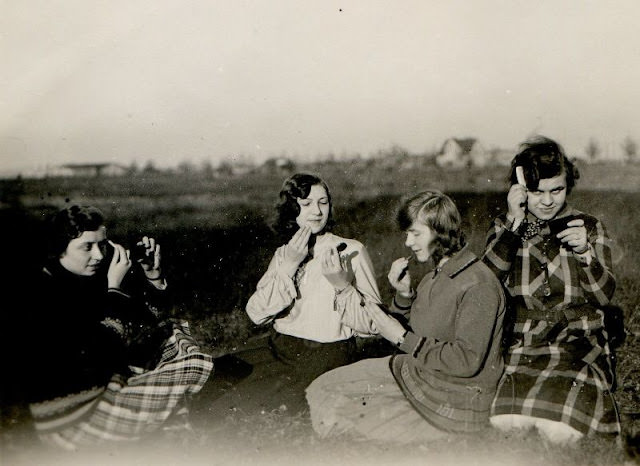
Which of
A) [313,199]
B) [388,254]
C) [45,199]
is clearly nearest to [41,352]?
[45,199]

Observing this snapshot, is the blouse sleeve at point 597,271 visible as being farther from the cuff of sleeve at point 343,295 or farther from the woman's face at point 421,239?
the cuff of sleeve at point 343,295

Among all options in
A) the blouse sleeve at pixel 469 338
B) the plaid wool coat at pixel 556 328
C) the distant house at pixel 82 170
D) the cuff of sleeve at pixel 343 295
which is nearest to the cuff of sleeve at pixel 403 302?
the cuff of sleeve at pixel 343 295

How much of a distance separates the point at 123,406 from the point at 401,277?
165 centimetres

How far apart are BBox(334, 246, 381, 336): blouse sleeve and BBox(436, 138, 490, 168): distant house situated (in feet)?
2.35

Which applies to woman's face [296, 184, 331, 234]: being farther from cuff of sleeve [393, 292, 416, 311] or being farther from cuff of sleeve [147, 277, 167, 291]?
cuff of sleeve [147, 277, 167, 291]

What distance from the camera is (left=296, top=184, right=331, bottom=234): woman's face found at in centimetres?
373

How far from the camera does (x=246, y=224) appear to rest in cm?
382

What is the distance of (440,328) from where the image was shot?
3.29 m

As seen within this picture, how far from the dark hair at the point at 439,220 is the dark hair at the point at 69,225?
1.69 meters

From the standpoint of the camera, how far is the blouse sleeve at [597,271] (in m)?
3.52

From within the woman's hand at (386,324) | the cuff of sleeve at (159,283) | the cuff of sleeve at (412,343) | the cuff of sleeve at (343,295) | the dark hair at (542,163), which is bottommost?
the cuff of sleeve at (412,343)

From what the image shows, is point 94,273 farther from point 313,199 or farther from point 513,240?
point 513,240

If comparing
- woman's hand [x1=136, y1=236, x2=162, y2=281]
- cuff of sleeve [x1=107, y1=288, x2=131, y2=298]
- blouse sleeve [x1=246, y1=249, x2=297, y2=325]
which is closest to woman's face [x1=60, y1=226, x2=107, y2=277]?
cuff of sleeve [x1=107, y1=288, x2=131, y2=298]

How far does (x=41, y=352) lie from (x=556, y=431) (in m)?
2.74
